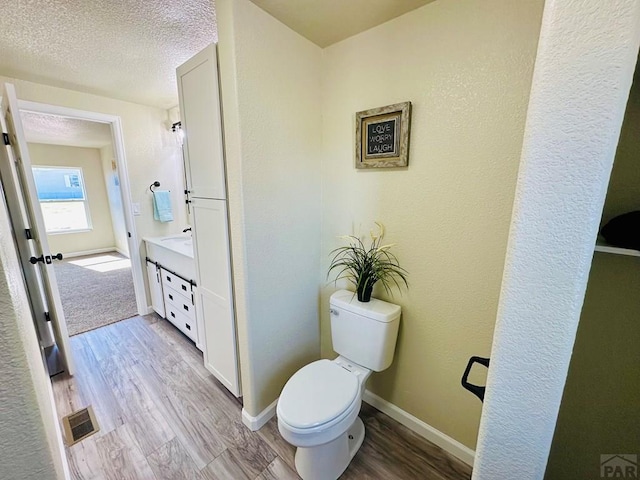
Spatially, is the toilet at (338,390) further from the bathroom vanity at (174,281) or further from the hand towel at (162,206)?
the hand towel at (162,206)

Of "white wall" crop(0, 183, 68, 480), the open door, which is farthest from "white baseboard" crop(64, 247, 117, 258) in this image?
"white wall" crop(0, 183, 68, 480)

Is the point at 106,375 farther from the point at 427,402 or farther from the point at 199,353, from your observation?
the point at 427,402

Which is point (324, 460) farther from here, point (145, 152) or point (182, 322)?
point (145, 152)

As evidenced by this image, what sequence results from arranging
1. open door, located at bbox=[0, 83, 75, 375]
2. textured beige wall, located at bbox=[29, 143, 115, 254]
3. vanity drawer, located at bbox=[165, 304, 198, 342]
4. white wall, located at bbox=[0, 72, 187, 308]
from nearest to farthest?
1. open door, located at bbox=[0, 83, 75, 375]
2. vanity drawer, located at bbox=[165, 304, 198, 342]
3. white wall, located at bbox=[0, 72, 187, 308]
4. textured beige wall, located at bbox=[29, 143, 115, 254]

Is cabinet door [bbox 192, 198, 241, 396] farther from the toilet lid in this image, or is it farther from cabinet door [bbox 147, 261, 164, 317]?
cabinet door [bbox 147, 261, 164, 317]

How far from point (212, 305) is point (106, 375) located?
113cm

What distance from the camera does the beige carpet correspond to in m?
2.86

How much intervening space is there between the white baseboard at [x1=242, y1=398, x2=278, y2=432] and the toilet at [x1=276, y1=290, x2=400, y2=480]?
0.30m

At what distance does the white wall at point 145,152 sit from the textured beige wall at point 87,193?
12.0 ft

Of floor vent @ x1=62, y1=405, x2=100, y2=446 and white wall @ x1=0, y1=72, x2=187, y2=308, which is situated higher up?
white wall @ x1=0, y1=72, x2=187, y2=308

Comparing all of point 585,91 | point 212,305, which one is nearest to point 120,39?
point 212,305

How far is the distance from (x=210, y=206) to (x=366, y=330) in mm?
1159

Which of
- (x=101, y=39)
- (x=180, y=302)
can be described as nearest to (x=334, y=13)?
(x=101, y=39)

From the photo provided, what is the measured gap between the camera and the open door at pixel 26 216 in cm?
172
